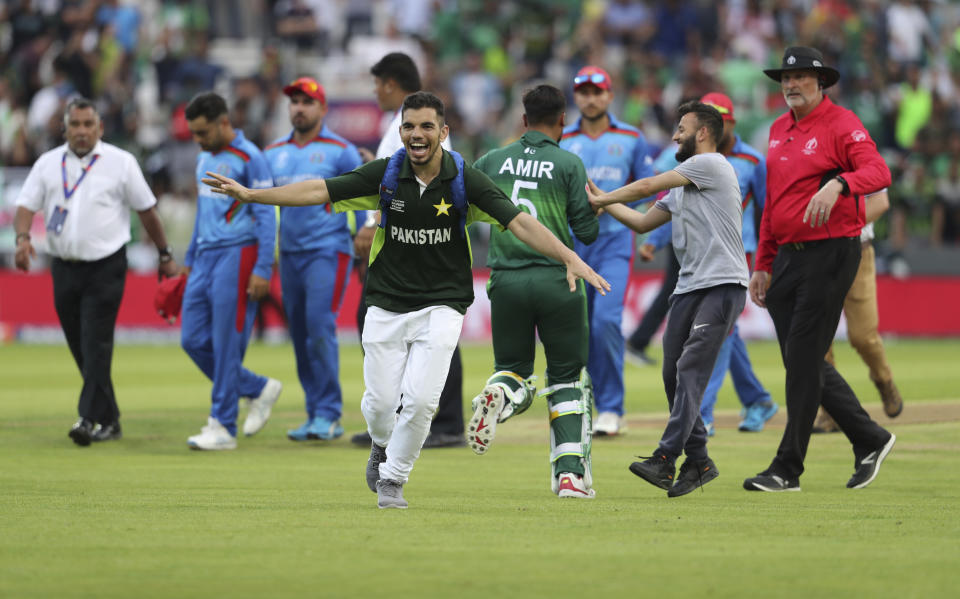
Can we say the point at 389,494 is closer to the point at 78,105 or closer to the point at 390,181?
the point at 390,181

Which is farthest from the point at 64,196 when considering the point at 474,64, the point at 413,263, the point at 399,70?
the point at 474,64

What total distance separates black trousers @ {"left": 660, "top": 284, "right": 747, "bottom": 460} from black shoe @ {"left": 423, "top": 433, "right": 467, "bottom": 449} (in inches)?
125

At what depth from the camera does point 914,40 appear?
93.4ft

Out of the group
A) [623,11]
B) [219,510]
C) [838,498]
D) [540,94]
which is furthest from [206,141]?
[623,11]

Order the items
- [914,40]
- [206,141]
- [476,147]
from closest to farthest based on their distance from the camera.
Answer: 1. [206,141]
2. [476,147]
3. [914,40]

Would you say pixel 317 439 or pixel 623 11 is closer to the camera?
pixel 317 439

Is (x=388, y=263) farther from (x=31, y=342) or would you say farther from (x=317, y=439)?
(x=31, y=342)

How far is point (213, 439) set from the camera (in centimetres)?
1135

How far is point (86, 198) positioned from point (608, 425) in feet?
15.3

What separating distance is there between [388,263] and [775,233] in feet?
8.12

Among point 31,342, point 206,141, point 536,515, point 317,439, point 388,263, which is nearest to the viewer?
point 536,515

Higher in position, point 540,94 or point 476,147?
point 540,94

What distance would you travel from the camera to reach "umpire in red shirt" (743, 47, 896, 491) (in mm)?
8805

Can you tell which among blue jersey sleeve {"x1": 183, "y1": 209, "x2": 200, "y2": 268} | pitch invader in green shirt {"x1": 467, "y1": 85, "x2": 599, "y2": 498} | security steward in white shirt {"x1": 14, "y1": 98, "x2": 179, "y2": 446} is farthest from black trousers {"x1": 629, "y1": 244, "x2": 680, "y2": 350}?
pitch invader in green shirt {"x1": 467, "y1": 85, "x2": 599, "y2": 498}
